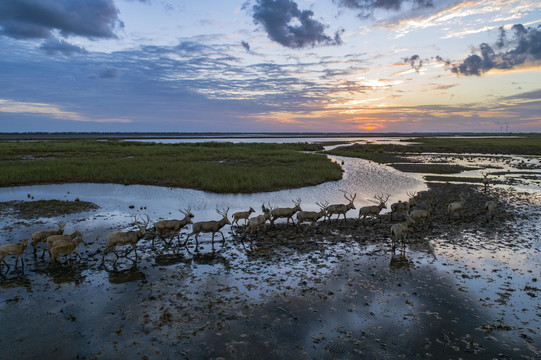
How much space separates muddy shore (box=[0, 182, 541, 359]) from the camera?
23.8ft

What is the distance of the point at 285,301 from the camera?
9211 mm

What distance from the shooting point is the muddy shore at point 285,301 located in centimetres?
725

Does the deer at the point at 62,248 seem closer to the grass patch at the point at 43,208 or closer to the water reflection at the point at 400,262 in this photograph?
the grass patch at the point at 43,208

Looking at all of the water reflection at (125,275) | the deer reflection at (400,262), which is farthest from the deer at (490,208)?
the water reflection at (125,275)

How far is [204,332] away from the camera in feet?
25.4

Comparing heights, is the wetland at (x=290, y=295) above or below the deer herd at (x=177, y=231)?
below

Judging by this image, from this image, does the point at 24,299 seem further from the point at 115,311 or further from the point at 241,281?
the point at 241,281

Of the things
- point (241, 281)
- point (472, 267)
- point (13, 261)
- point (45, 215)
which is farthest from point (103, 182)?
point (472, 267)

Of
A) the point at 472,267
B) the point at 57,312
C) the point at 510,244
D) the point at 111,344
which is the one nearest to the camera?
the point at 111,344

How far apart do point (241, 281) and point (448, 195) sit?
785 inches

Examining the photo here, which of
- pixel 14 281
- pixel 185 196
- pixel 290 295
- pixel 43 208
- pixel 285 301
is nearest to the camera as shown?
pixel 285 301

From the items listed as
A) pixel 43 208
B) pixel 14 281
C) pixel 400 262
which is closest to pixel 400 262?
pixel 400 262

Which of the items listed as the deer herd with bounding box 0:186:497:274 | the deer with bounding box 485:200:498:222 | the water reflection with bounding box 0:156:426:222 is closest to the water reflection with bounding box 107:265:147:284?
the deer herd with bounding box 0:186:497:274

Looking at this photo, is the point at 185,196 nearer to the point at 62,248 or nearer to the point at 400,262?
the point at 62,248
